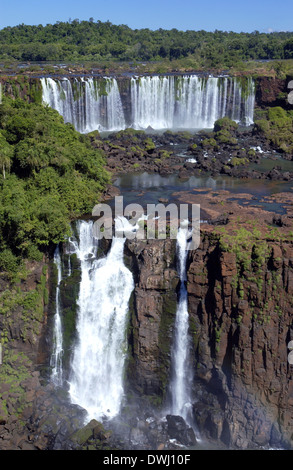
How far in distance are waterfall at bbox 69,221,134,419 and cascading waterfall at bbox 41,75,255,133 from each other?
2789cm

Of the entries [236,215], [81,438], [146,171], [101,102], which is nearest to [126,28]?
[101,102]

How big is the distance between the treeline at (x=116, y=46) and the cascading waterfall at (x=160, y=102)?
741 inches

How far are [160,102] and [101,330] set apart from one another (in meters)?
35.7

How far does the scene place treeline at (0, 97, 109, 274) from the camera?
21.9 m

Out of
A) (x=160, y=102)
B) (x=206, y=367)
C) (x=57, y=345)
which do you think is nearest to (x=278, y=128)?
(x=160, y=102)

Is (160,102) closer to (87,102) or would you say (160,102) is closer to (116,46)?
(87,102)

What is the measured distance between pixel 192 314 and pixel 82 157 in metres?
12.4

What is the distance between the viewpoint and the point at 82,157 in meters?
28.3

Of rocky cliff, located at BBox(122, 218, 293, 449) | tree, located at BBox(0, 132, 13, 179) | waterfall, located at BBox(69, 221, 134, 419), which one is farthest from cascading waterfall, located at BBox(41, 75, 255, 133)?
rocky cliff, located at BBox(122, 218, 293, 449)

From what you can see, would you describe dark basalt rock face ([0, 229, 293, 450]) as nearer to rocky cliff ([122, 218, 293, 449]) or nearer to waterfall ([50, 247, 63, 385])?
rocky cliff ([122, 218, 293, 449])

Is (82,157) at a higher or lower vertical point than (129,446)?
higher

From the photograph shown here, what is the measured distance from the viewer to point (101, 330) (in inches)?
875
